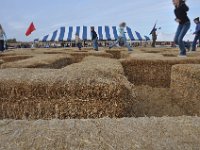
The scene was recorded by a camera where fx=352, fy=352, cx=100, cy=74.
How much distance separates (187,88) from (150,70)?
112 inches

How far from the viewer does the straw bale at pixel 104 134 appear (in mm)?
2508

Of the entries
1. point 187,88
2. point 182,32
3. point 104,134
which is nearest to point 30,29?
point 182,32

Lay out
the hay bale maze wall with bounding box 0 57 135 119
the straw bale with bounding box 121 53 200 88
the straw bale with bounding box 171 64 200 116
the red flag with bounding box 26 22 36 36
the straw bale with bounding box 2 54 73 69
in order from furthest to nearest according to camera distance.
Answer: the red flag with bounding box 26 22 36 36 < the straw bale with bounding box 121 53 200 88 < the straw bale with bounding box 2 54 73 69 < the straw bale with bounding box 171 64 200 116 < the hay bale maze wall with bounding box 0 57 135 119

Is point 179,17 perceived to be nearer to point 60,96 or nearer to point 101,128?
point 60,96

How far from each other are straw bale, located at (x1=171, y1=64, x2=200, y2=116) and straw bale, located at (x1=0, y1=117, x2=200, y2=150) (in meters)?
3.44

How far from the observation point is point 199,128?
2896mm

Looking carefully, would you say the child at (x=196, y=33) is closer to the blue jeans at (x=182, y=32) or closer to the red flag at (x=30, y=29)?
the blue jeans at (x=182, y=32)

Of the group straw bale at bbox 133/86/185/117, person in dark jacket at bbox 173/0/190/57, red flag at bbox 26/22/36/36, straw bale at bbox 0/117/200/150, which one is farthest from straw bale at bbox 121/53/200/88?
red flag at bbox 26/22/36/36

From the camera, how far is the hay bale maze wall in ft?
14.4

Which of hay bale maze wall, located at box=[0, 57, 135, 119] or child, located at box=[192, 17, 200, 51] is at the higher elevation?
child, located at box=[192, 17, 200, 51]

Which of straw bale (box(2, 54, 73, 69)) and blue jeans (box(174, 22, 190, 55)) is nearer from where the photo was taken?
straw bale (box(2, 54, 73, 69))

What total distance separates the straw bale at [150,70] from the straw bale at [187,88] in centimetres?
149

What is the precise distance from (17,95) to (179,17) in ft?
23.4

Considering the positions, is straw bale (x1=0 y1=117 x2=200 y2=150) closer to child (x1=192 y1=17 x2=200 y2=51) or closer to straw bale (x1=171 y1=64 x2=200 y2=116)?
straw bale (x1=171 y1=64 x2=200 y2=116)
